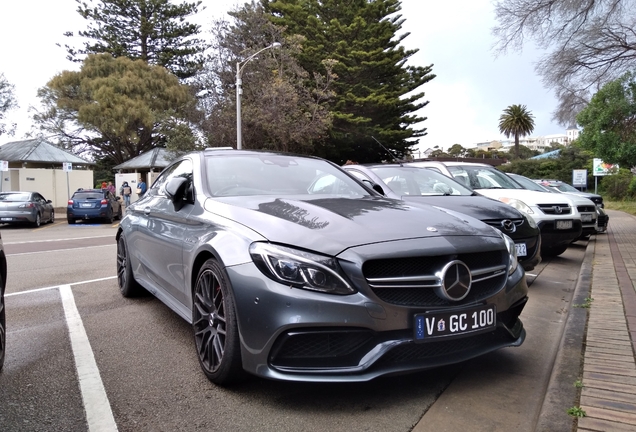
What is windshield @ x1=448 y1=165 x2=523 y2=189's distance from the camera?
8.73 metres

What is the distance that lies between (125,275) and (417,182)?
12.7 feet

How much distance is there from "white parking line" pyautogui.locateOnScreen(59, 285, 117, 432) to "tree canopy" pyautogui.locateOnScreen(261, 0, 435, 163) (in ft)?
96.3

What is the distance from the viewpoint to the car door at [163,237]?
12.2ft

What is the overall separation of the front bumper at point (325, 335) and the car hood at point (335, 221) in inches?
11.2

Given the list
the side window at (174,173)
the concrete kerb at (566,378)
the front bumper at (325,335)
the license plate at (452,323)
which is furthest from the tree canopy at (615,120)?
the front bumper at (325,335)

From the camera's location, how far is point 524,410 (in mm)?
2781

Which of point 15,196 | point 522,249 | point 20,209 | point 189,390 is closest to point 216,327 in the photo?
point 189,390

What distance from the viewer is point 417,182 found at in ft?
22.4

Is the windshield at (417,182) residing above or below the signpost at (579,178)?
below

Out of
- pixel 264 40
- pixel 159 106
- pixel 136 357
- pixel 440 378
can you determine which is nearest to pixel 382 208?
pixel 440 378

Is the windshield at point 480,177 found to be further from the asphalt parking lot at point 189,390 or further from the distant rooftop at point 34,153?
the distant rooftop at point 34,153

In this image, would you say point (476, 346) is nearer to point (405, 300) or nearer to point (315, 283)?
point (405, 300)

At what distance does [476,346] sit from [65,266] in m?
7.11

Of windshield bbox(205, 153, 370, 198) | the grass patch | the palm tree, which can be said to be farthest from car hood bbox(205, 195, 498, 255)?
the palm tree
